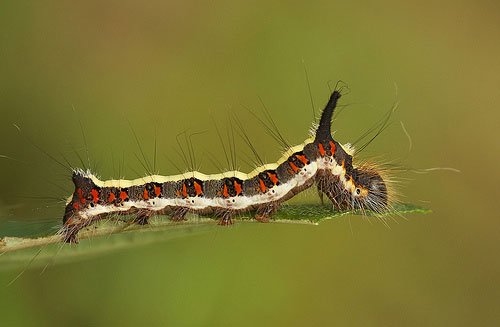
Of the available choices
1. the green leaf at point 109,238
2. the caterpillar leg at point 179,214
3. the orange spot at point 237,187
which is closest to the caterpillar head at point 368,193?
the green leaf at point 109,238

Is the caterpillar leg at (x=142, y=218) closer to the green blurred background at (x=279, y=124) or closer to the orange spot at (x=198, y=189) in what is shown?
the orange spot at (x=198, y=189)

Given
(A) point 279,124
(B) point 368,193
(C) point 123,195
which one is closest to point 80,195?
(C) point 123,195

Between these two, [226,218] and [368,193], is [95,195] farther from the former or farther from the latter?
[368,193]

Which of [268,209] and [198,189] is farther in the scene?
[198,189]

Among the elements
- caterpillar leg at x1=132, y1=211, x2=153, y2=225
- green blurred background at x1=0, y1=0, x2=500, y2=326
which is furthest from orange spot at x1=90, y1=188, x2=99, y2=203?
green blurred background at x1=0, y1=0, x2=500, y2=326

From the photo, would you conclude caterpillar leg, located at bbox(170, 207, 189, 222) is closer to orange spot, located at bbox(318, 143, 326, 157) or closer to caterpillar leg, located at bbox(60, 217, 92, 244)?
caterpillar leg, located at bbox(60, 217, 92, 244)

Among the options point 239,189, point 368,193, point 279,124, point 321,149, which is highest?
point 279,124

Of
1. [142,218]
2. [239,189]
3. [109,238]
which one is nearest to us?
[109,238]
